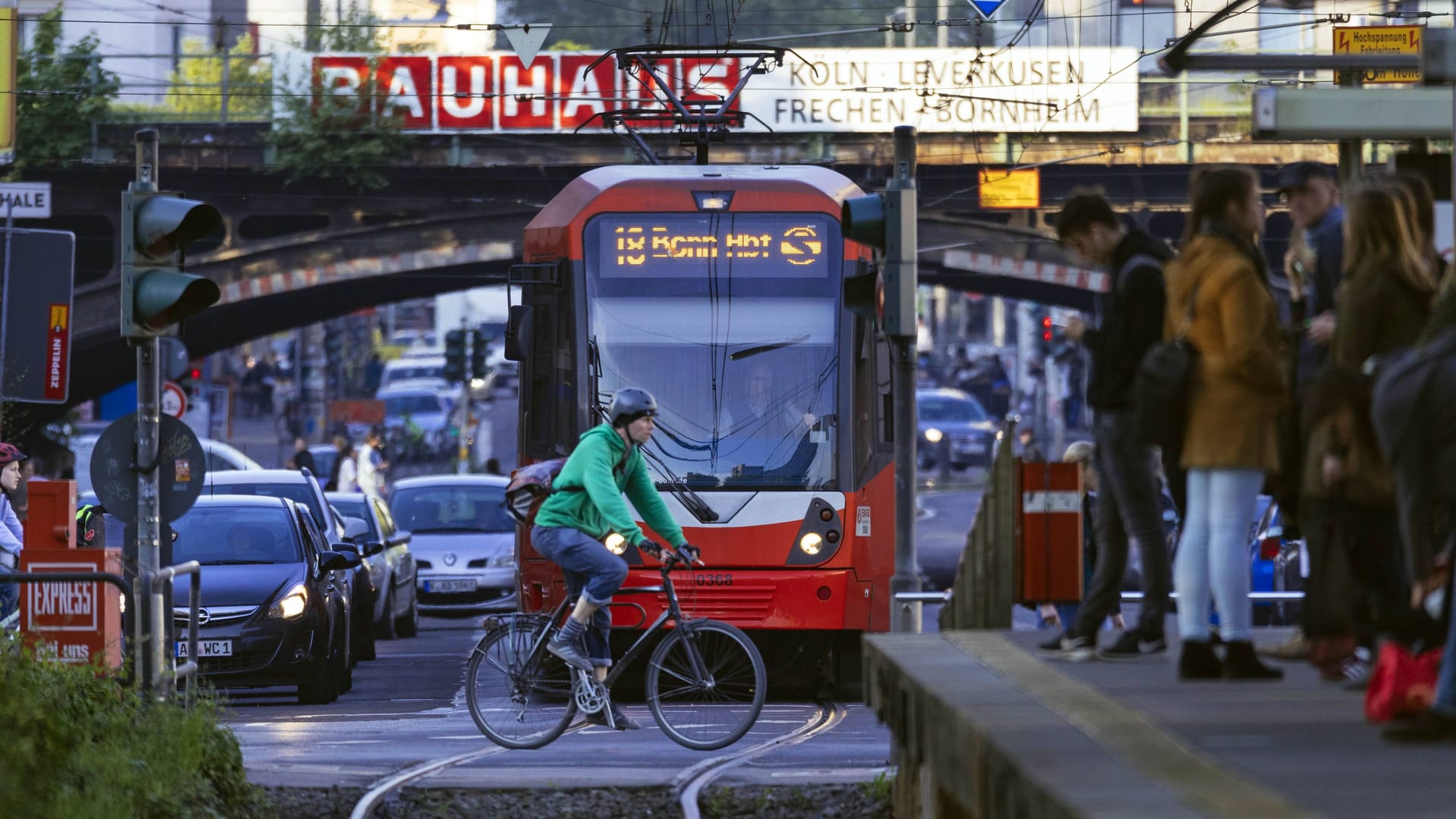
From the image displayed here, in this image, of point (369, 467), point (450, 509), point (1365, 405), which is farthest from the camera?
point (369, 467)

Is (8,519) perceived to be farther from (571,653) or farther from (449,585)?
(449,585)

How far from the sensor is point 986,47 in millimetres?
41188

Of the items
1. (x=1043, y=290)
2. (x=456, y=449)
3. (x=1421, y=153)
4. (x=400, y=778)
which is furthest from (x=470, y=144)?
(x=1421, y=153)

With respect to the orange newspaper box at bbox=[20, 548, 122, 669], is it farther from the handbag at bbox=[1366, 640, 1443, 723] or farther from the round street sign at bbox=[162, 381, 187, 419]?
the round street sign at bbox=[162, 381, 187, 419]

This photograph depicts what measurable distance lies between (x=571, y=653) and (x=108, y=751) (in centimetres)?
327

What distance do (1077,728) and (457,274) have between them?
147 feet

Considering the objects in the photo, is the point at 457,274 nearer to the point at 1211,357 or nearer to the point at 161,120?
the point at 161,120

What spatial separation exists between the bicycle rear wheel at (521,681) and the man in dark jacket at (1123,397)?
463cm

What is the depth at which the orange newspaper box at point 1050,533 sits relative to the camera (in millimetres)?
8633

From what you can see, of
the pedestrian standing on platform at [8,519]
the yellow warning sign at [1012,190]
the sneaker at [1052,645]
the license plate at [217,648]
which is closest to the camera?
the sneaker at [1052,645]

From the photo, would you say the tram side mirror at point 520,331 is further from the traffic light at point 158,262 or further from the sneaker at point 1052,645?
the sneaker at point 1052,645

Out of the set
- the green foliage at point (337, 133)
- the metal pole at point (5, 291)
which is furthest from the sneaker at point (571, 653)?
the green foliage at point (337, 133)

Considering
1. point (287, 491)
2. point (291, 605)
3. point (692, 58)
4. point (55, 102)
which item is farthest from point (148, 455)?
point (55, 102)

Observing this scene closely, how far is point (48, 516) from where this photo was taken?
1302cm
